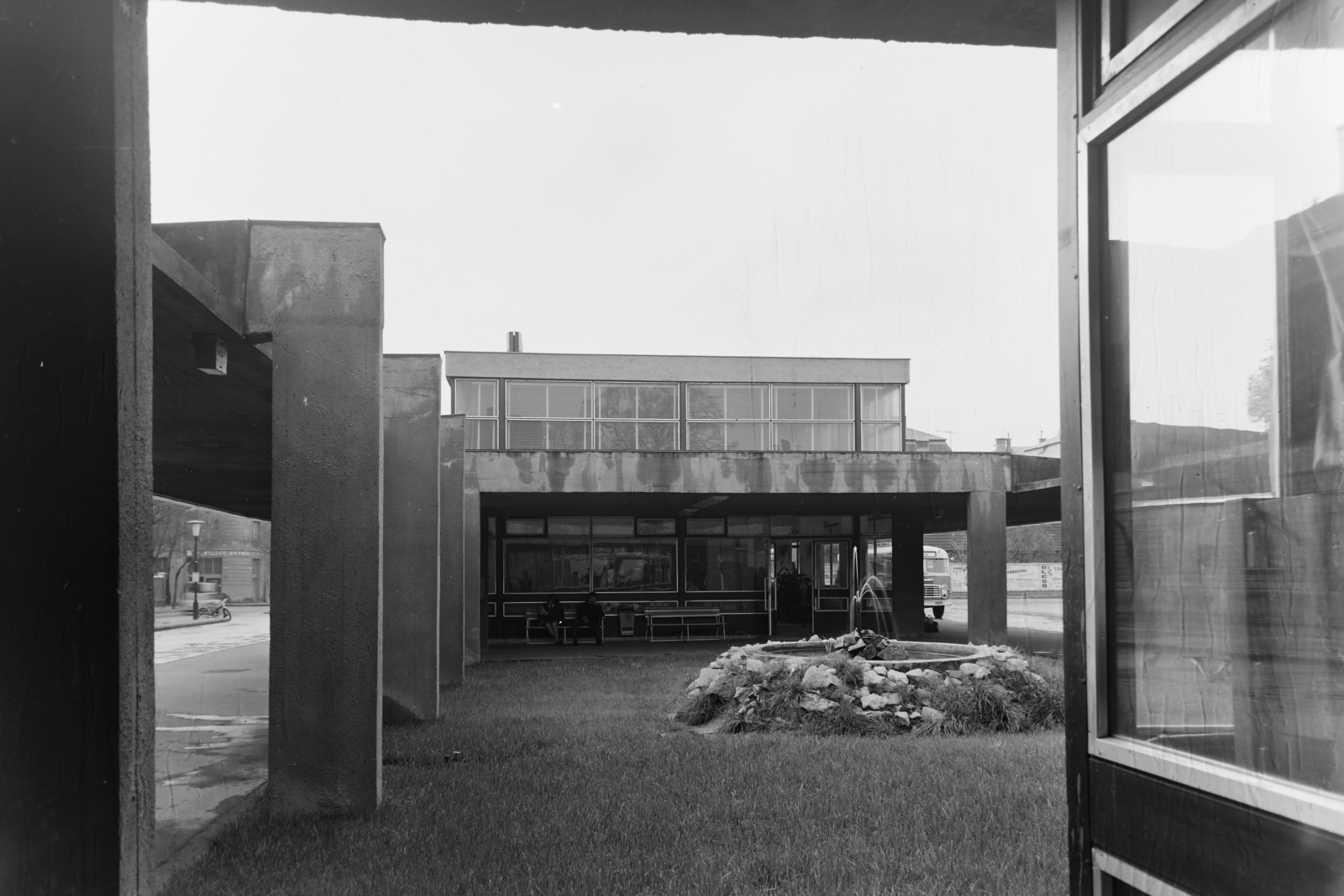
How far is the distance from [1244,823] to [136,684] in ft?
8.69

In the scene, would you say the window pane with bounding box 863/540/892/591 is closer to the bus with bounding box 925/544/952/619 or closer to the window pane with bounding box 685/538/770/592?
the window pane with bounding box 685/538/770/592

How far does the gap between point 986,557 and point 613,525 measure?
8.95m

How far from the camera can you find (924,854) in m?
6.01

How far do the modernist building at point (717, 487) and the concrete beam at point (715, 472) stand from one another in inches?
1.1

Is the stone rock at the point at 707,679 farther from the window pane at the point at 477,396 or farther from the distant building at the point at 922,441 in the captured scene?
the distant building at the point at 922,441

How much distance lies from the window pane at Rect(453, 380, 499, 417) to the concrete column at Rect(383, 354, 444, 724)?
16934 millimetres

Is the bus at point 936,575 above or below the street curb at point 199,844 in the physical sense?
below

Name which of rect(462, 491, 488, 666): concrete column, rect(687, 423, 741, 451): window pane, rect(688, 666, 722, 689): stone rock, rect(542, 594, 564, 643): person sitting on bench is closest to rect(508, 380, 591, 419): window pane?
rect(687, 423, 741, 451): window pane

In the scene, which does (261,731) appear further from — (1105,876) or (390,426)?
(1105,876)

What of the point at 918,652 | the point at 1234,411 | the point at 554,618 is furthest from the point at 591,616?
the point at 1234,411

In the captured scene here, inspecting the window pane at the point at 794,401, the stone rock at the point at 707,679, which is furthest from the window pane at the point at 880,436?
the stone rock at the point at 707,679

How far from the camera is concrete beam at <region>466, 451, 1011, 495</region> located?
61.4 ft

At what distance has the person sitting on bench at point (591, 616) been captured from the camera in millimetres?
23469

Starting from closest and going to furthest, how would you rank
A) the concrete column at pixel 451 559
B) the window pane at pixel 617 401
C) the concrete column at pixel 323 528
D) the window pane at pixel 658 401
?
the concrete column at pixel 323 528 < the concrete column at pixel 451 559 < the window pane at pixel 617 401 < the window pane at pixel 658 401
